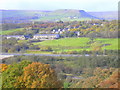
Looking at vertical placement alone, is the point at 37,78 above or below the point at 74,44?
above

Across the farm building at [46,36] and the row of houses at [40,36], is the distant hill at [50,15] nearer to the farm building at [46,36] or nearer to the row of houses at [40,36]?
the row of houses at [40,36]

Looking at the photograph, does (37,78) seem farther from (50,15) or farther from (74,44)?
(50,15)

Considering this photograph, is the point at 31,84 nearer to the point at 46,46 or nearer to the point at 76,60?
the point at 76,60

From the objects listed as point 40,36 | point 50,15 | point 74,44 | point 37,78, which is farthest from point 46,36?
point 37,78

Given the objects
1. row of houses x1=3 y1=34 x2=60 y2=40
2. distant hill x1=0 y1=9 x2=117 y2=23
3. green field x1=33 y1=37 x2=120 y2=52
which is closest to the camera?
→ green field x1=33 y1=37 x2=120 y2=52

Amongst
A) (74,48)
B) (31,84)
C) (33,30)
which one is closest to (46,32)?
(33,30)

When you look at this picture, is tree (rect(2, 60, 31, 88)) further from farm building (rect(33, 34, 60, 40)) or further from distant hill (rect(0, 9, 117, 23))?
distant hill (rect(0, 9, 117, 23))

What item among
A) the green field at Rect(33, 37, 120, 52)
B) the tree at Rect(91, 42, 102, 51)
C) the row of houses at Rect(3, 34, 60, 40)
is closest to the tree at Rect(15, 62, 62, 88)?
the green field at Rect(33, 37, 120, 52)
